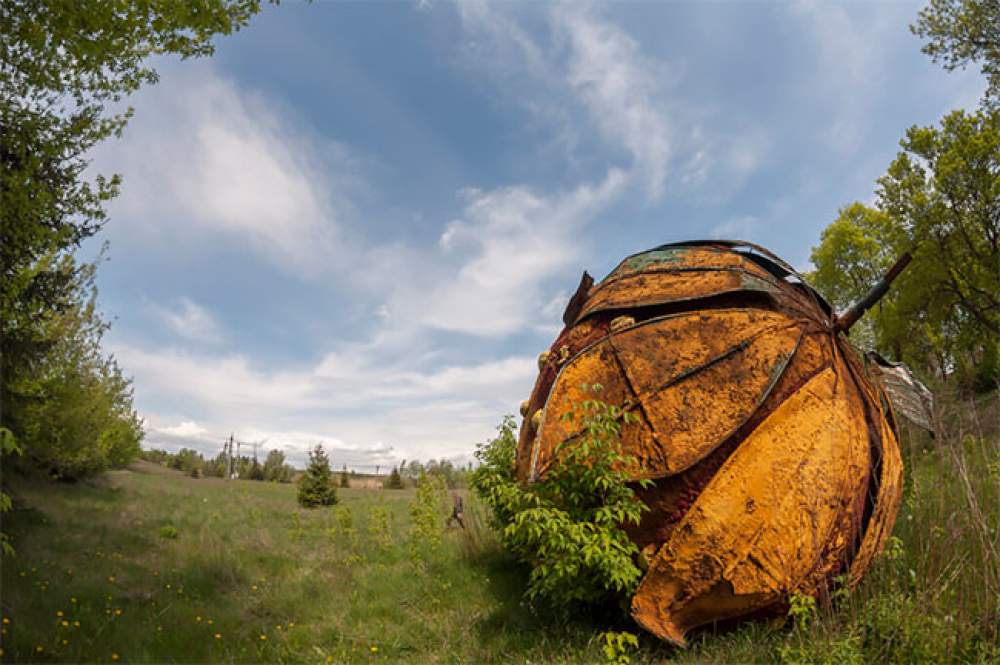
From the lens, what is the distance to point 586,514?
4469 millimetres

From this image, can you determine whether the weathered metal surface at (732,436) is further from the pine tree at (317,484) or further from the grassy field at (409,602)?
the pine tree at (317,484)

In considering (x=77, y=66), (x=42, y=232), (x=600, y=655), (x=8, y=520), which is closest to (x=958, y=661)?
(x=600, y=655)

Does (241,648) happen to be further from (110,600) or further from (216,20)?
(216,20)

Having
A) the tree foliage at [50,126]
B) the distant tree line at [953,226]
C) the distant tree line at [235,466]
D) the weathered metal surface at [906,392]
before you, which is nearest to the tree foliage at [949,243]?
the distant tree line at [953,226]

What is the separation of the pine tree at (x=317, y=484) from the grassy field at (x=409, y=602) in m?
9.36

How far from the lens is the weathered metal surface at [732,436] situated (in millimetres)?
4086

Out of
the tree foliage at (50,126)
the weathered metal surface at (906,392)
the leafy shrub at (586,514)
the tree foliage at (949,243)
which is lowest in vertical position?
the leafy shrub at (586,514)

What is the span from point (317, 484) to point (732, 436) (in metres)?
17.2

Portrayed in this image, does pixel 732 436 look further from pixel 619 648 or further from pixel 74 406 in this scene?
pixel 74 406

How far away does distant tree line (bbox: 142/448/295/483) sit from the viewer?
1619 inches

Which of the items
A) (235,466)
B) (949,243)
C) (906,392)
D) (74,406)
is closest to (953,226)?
(949,243)

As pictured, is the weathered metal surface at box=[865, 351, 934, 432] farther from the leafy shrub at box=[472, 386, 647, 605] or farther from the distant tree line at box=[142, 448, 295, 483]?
the distant tree line at box=[142, 448, 295, 483]

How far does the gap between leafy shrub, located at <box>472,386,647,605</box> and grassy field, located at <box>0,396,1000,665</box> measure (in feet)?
1.72

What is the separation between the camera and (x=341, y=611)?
19.9ft
